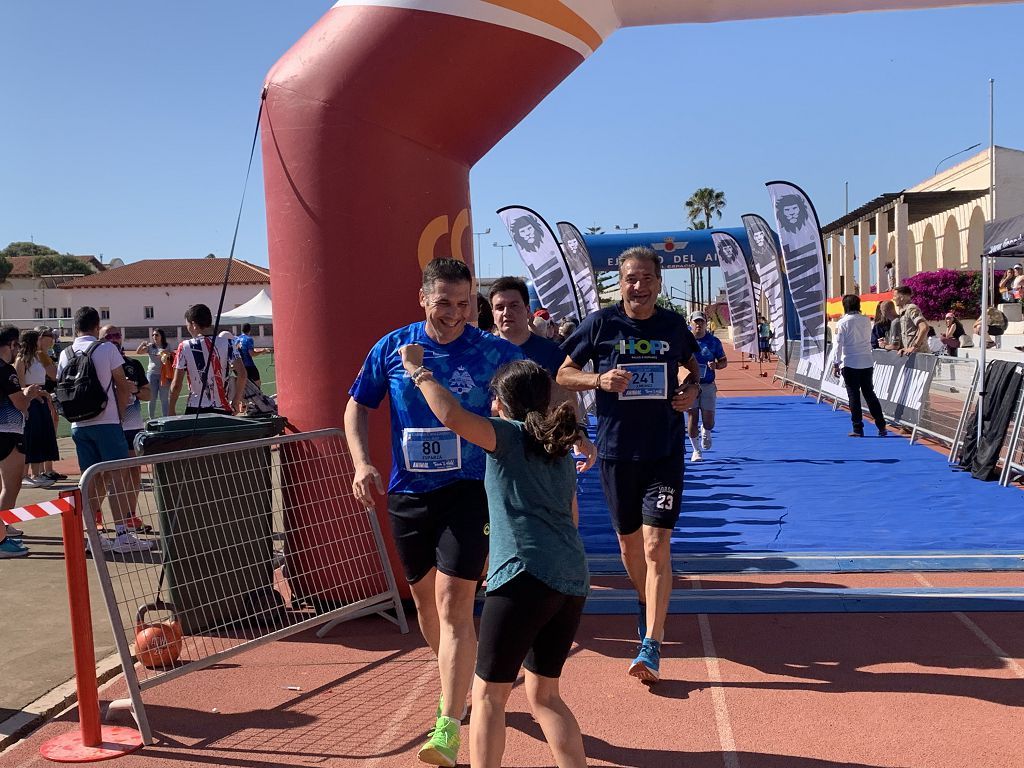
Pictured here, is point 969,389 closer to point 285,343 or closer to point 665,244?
point 285,343

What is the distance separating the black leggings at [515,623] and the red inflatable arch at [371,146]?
109 inches

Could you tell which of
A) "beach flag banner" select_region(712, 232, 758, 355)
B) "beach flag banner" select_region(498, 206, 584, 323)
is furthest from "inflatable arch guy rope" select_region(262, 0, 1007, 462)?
"beach flag banner" select_region(712, 232, 758, 355)

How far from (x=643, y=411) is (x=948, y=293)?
29.7 m

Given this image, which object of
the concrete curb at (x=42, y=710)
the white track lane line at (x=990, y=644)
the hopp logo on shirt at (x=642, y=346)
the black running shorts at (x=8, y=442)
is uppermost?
the hopp logo on shirt at (x=642, y=346)

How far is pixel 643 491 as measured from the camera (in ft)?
15.6

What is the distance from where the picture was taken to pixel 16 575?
7074mm

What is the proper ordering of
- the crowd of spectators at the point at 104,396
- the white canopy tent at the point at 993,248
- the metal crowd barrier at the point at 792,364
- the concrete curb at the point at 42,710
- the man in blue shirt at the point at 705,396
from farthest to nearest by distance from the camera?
the metal crowd barrier at the point at 792,364, the man in blue shirt at the point at 705,396, the white canopy tent at the point at 993,248, the crowd of spectators at the point at 104,396, the concrete curb at the point at 42,710

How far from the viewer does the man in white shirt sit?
43.2 ft

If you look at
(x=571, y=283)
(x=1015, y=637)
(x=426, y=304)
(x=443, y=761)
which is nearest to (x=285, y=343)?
(x=426, y=304)

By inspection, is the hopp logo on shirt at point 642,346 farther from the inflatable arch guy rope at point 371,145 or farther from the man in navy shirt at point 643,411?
the inflatable arch guy rope at point 371,145

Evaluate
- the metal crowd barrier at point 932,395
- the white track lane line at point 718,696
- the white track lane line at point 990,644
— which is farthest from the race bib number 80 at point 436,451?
the metal crowd barrier at point 932,395

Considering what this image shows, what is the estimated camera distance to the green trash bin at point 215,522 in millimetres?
4969

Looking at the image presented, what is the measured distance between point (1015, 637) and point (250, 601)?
4.08 meters

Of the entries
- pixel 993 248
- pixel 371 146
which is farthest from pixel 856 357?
pixel 371 146
